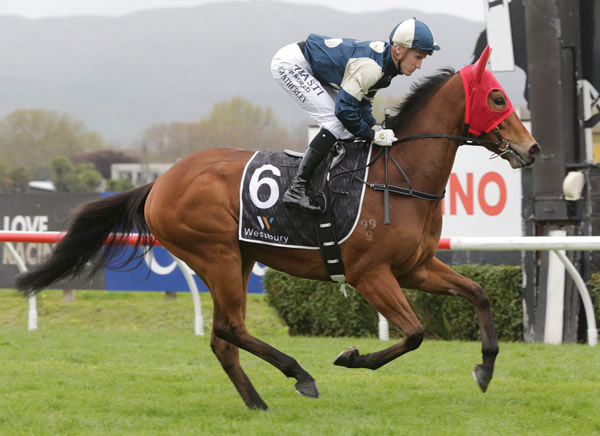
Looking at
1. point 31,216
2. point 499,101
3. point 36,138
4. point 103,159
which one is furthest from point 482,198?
point 36,138

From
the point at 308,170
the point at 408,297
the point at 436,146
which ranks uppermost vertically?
the point at 436,146

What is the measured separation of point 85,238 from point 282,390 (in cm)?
137

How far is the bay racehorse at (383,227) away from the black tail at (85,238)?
24 cm

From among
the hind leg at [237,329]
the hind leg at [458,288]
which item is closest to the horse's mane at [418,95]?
the hind leg at [458,288]

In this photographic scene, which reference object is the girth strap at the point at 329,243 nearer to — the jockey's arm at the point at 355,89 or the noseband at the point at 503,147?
the jockey's arm at the point at 355,89

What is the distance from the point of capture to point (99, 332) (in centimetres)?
668

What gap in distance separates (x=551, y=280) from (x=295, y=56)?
308 centimetres

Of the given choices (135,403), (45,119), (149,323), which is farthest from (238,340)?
(45,119)

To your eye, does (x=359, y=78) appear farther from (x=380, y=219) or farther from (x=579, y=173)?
(x=579, y=173)

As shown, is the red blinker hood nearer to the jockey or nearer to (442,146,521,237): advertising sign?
the jockey

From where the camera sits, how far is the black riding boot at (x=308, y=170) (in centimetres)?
368

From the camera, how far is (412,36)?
351cm

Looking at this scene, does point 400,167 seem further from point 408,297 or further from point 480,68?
point 408,297

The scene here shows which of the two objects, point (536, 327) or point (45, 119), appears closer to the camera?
point (536, 327)
